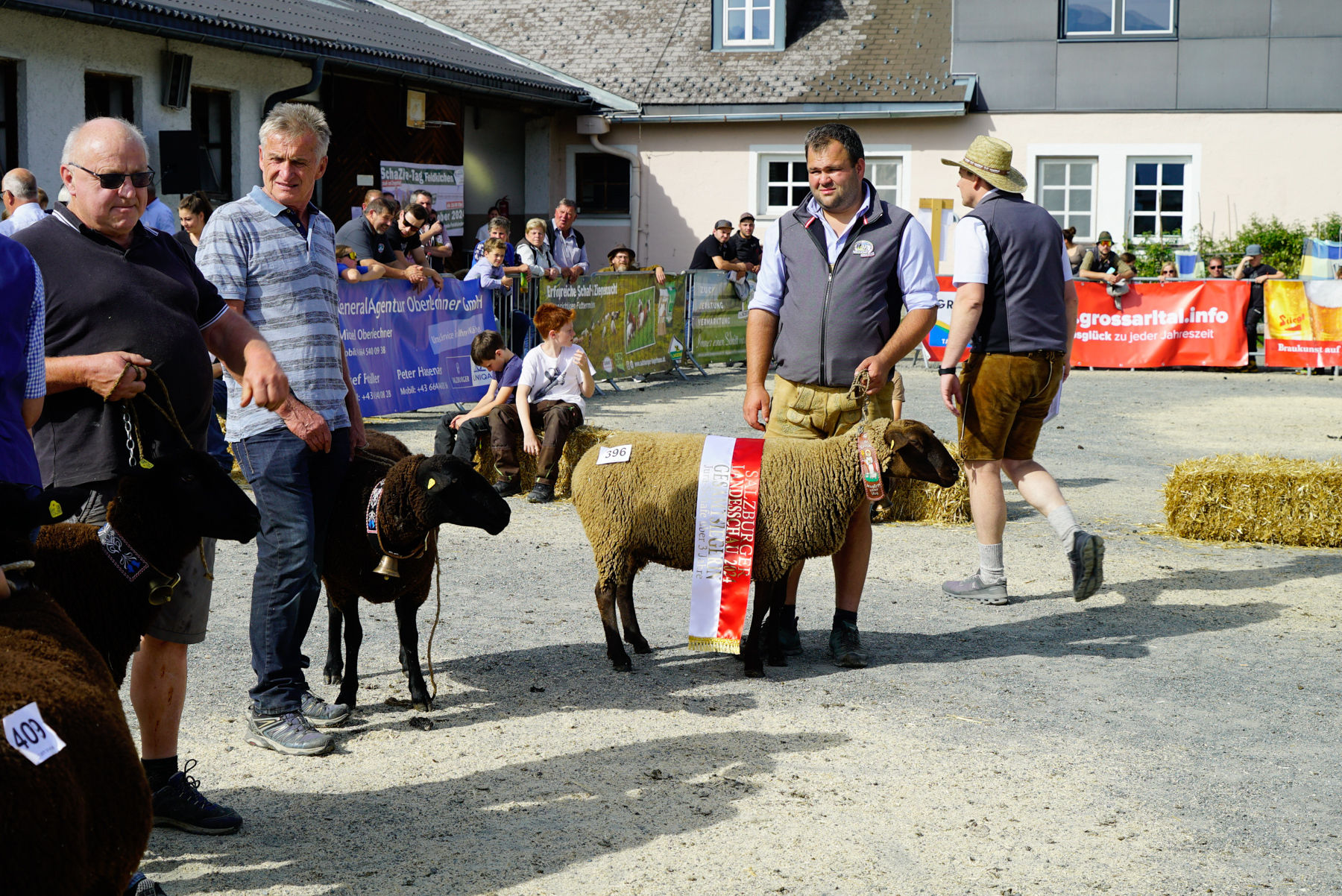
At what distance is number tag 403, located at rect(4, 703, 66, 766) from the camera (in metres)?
2.35

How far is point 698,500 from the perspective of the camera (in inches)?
218

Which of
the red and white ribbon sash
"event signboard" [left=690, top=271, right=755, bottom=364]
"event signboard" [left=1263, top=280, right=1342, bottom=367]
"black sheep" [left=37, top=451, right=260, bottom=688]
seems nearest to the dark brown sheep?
"black sheep" [left=37, top=451, right=260, bottom=688]

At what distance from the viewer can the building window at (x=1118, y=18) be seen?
80.5ft

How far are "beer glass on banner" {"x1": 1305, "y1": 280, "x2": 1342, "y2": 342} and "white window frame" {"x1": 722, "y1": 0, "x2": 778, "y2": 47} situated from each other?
40.4 feet

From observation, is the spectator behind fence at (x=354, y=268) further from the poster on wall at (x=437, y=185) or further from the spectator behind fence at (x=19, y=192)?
the poster on wall at (x=437, y=185)

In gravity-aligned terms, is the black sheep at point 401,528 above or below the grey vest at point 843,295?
below

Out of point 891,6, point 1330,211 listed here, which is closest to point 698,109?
point 891,6

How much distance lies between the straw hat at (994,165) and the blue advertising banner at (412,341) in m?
6.37

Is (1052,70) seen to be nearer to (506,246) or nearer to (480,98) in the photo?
(480,98)

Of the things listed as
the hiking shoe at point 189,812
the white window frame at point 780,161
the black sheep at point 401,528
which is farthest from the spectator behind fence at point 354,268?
the white window frame at point 780,161

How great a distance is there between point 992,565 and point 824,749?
255cm

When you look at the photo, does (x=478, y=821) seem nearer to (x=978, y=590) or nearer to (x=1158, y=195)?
(x=978, y=590)

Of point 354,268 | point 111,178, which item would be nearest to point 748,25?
point 354,268

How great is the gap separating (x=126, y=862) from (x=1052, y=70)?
25.1m
